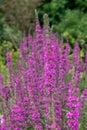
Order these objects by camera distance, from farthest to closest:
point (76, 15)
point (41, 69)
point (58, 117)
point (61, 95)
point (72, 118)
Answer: point (76, 15) < point (41, 69) < point (61, 95) < point (58, 117) < point (72, 118)

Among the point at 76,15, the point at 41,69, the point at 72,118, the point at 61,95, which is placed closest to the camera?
the point at 72,118

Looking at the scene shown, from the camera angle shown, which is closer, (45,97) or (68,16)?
(45,97)

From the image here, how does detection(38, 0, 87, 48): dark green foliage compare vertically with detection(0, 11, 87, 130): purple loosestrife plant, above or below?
below

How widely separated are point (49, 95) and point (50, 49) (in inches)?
13.1

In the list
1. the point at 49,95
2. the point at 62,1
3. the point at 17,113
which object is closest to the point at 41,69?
the point at 17,113

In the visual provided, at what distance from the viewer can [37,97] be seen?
368 cm

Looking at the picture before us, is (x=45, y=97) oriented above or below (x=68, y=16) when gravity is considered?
above

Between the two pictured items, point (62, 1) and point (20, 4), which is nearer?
point (20, 4)

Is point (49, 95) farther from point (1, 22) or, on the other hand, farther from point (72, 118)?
point (1, 22)

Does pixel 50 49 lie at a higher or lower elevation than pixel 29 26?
higher

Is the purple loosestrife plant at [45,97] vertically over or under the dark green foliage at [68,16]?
over

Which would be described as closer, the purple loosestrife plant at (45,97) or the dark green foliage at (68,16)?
the purple loosestrife plant at (45,97)

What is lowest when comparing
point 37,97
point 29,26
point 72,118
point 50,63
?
point 29,26

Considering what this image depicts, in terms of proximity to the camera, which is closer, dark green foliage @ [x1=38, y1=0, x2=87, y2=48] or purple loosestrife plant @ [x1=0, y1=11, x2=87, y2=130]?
purple loosestrife plant @ [x1=0, y1=11, x2=87, y2=130]
